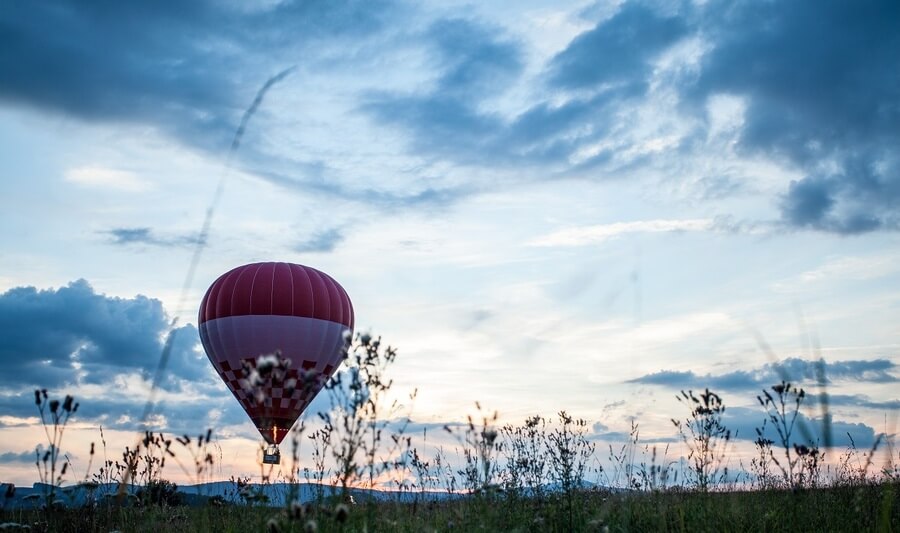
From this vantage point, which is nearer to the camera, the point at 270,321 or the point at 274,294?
the point at 270,321

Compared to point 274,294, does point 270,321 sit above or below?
below

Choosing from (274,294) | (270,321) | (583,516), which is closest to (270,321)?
(270,321)

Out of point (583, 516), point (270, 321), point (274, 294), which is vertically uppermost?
point (274, 294)

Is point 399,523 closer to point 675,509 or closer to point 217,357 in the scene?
point 675,509

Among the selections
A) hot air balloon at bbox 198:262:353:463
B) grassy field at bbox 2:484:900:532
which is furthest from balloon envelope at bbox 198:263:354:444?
grassy field at bbox 2:484:900:532

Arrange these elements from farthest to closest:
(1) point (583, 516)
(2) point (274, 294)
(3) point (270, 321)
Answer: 1. (2) point (274, 294)
2. (3) point (270, 321)
3. (1) point (583, 516)

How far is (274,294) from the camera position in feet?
84.2

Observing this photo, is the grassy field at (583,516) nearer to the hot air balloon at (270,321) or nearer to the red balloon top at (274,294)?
the hot air balloon at (270,321)

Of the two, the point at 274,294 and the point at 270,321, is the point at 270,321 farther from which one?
the point at 274,294

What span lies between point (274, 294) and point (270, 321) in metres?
1.02

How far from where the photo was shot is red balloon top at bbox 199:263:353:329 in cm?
2561

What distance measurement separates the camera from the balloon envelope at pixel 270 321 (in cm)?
2531

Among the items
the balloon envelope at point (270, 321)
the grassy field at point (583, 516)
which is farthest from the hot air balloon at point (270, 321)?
the grassy field at point (583, 516)

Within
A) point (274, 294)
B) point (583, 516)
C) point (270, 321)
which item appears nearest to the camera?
point (583, 516)
